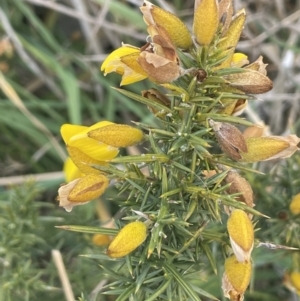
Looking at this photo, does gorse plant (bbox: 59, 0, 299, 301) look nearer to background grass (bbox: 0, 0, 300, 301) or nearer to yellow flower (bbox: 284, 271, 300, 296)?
yellow flower (bbox: 284, 271, 300, 296)

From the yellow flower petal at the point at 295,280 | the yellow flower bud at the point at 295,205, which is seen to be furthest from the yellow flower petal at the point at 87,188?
the yellow flower petal at the point at 295,280

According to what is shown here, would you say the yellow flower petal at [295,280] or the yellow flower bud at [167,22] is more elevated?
the yellow flower bud at [167,22]

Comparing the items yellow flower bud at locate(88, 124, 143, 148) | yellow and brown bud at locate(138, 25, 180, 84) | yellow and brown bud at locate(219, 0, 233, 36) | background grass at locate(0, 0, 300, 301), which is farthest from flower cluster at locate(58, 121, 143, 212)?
background grass at locate(0, 0, 300, 301)

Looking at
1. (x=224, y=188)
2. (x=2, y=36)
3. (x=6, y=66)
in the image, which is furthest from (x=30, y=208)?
(x=2, y=36)

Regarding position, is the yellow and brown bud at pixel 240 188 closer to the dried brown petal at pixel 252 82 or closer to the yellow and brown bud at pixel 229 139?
the yellow and brown bud at pixel 229 139

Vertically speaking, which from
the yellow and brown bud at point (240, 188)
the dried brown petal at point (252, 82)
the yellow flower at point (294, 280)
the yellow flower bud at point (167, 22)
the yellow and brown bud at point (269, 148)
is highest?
the yellow flower bud at point (167, 22)

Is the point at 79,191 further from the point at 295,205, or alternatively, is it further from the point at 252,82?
the point at 295,205

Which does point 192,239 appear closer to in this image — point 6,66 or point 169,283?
point 169,283

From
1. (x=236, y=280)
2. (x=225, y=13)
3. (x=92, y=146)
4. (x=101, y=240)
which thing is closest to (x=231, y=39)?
(x=225, y=13)
